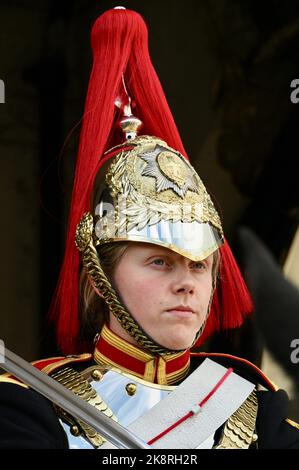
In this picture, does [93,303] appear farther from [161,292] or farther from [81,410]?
[81,410]

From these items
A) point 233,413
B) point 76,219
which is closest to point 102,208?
point 76,219

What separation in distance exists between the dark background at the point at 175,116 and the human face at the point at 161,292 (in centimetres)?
74

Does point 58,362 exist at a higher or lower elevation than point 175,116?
lower

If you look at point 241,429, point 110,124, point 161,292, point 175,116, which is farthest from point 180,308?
point 175,116

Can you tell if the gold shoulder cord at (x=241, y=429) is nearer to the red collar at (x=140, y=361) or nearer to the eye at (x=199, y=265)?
the red collar at (x=140, y=361)

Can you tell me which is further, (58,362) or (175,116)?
(175,116)

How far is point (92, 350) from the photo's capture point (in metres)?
2.67

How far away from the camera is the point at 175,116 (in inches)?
140

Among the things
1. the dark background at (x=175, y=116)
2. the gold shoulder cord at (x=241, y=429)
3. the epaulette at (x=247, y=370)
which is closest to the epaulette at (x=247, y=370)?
the epaulette at (x=247, y=370)

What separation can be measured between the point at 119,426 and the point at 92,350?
39 cm

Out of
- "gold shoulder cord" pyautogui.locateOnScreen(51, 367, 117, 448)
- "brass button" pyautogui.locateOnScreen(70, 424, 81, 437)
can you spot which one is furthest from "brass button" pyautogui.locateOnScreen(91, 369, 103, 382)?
"brass button" pyautogui.locateOnScreen(70, 424, 81, 437)

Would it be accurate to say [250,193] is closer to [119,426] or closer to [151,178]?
[151,178]

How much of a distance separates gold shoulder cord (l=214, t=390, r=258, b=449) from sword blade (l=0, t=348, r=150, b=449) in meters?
0.20

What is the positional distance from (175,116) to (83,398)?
1.29 m
